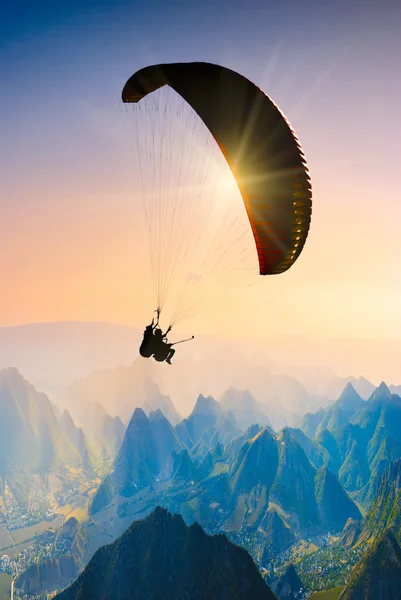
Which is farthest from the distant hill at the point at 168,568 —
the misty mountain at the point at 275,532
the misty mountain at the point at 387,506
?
the misty mountain at the point at 275,532

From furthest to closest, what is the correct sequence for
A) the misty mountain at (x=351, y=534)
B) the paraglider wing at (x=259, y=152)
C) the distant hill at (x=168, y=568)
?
1. the misty mountain at (x=351, y=534)
2. the distant hill at (x=168, y=568)
3. the paraglider wing at (x=259, y=152)

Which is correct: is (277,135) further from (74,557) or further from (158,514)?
(74,557)

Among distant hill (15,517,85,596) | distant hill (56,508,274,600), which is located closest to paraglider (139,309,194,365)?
distant hill (56,508,274,600)

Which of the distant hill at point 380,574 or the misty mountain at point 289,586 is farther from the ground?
the distant hill at point 380,574

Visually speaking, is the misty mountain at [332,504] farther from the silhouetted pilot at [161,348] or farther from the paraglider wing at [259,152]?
the paraglider wing at [259,152]

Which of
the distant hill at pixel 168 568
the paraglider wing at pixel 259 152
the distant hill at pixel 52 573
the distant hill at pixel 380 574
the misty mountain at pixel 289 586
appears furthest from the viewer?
the distant hill at pixel 52 573

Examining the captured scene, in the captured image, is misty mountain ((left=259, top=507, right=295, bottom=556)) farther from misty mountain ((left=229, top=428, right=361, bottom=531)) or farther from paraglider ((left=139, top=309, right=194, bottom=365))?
paraglider ((left=139, top=309, right=194, bottom=365))
